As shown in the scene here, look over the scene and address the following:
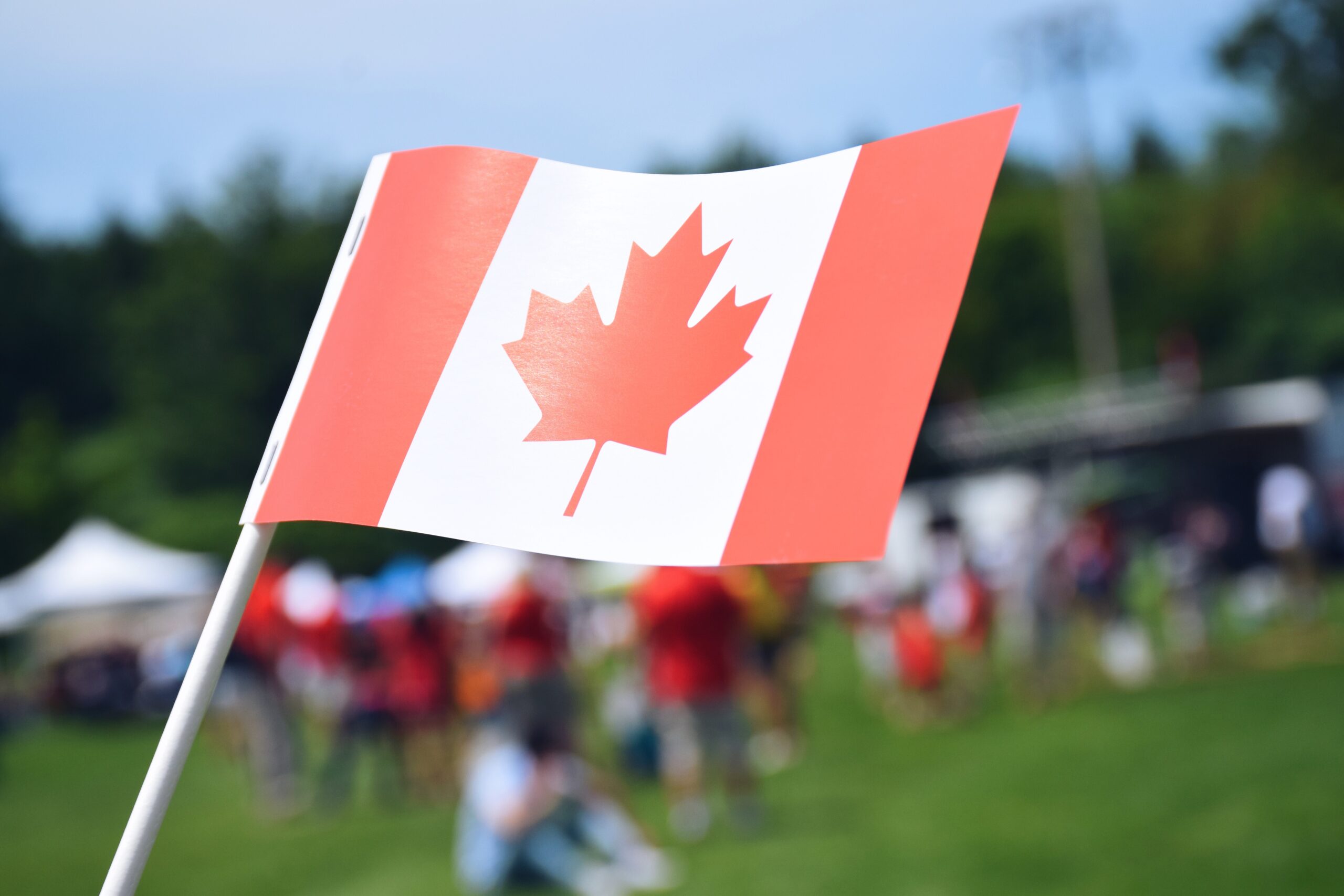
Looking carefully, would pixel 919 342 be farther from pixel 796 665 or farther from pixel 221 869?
pixel 796 665

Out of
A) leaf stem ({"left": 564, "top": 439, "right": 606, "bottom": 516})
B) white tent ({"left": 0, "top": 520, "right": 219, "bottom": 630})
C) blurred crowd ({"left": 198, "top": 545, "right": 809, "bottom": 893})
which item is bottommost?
blurred crowd ({"left": 198, "top": 545, "right": 809, "bottom": 893})

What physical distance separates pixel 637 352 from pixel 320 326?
40 cm

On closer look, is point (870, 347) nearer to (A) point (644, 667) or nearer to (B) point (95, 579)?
(A) point (644, 667)

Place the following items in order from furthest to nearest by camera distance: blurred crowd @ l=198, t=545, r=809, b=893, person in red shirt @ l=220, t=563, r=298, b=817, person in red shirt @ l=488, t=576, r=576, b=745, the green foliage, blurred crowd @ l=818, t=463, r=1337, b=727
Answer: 1. the green foliage
2. blurred crowd @ l=818, t=463, r=1337, b=727
3. person in red shirt @ l=220, t=563, r=298, b=817
4. person in red shirt @ l=488, t=576, r=576, b=745
5. blurred crowd @ l=198, t=545, r=809, b=893

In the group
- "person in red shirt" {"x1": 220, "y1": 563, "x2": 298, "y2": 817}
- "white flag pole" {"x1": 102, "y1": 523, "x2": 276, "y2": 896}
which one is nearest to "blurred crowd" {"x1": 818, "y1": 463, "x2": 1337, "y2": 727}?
"person in red shirt" {"x1": 220, "y1": 563, "x2": 298, "y2": 817}

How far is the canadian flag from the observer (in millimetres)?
1505

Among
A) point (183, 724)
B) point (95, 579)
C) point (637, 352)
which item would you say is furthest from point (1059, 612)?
point (95, 579)

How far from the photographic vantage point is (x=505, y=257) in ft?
5.66

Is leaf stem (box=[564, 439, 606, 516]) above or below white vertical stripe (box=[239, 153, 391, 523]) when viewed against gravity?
below

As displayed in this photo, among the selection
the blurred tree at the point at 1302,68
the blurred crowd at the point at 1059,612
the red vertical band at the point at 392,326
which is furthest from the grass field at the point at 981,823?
the blurred tree at the point at 1302,68

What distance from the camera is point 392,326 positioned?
5.62 feet

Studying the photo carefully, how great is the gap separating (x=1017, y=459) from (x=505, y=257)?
3050 centimetres

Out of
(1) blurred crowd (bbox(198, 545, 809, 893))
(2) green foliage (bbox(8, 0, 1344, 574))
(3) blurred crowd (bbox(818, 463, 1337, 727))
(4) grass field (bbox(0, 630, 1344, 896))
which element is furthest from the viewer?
(2) green foliage (bbox(8, 0, 1344, 574))

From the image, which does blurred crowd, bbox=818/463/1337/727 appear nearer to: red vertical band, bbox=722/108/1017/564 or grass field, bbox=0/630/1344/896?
grass field, bbox=0/630/1344/896
